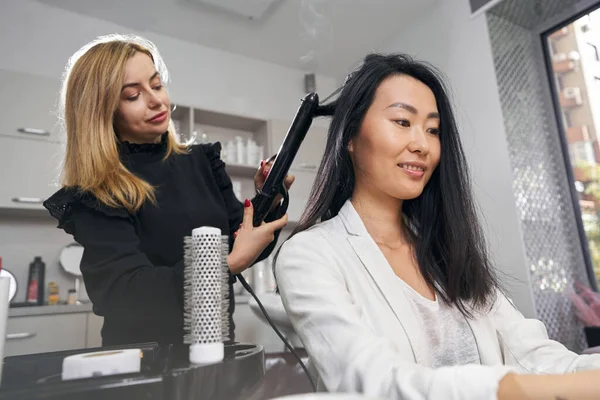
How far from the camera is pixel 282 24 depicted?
238 cm

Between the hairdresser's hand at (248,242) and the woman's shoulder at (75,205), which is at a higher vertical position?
the woman's shoulder at (75,205)

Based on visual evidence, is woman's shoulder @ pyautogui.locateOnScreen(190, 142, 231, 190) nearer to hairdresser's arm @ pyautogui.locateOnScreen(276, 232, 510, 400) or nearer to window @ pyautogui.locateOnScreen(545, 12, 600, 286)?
hairdresser's arm @ pyautogui.locateOnScreen(276, 232, 510, 400)

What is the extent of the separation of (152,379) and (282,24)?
7.36 ft

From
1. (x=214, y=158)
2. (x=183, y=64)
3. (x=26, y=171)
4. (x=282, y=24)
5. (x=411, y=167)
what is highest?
(x=282, y=24)

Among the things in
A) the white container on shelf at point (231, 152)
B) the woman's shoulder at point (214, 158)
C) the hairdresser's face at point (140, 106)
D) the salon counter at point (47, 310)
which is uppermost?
the white container on shelf at point (231, 152)

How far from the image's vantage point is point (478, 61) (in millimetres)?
1961

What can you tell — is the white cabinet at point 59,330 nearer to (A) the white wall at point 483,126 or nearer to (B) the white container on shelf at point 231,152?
(B) the white container on shelf at point 231,152

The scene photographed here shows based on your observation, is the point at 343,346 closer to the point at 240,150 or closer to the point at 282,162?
the point at 282,162

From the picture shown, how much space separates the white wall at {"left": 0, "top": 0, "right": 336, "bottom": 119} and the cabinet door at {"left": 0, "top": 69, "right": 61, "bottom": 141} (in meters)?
0.16

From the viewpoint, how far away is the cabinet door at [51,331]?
4.87ft

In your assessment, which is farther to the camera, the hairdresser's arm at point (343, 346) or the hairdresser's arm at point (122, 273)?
the hairdresser's arm at point (122, 273)

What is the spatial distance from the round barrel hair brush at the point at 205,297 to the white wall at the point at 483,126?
148 cm

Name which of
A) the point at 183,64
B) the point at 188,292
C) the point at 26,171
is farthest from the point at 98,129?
the point at 183,64

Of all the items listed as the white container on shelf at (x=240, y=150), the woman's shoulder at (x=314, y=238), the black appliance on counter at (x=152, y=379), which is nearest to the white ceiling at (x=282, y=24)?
the white container on shelf at (x=240, y=150)
